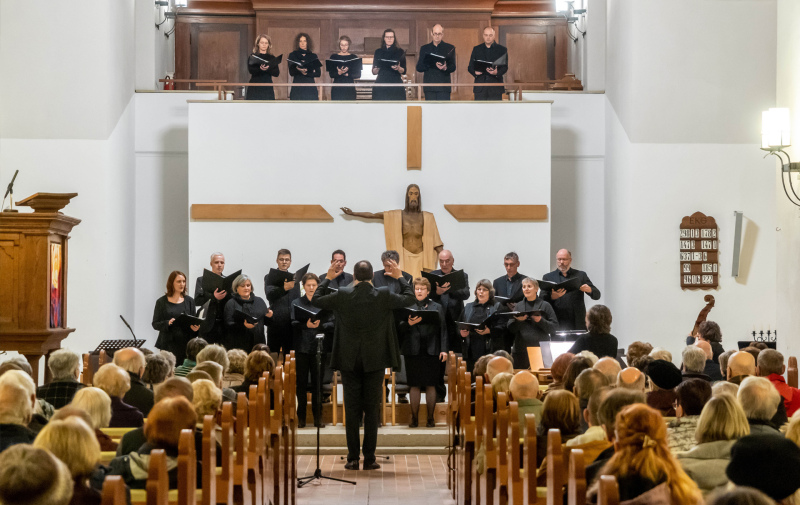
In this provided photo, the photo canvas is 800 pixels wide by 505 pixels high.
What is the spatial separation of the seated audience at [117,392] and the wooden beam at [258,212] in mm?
6755

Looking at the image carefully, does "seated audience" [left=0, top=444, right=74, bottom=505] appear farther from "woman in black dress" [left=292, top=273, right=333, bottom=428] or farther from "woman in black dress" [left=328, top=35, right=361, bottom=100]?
"woman in black dress" [left=328, top=35, right=361, bottom=100]

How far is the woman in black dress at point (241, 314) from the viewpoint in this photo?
8.34 metres

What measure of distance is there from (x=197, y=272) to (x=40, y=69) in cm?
298

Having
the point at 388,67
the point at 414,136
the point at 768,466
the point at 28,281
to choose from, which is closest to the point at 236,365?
the point at 28,281

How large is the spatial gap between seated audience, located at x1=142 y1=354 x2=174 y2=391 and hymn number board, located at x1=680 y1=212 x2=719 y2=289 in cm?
744

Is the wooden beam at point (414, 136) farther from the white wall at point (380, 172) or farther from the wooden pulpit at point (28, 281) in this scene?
the wooden pulpit at point (28, 281)

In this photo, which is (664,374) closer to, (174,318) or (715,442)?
(715,442)

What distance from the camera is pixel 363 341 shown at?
6941 millimetres

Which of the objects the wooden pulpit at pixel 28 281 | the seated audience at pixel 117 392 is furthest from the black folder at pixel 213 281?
the seated audience at pixel 117 392

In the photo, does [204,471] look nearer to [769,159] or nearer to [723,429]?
[723,429]

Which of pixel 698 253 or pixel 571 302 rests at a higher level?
pixel 698 253

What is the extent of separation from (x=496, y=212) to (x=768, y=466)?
911cm

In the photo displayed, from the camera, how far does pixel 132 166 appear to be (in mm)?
12227

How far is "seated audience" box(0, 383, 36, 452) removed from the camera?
11.6ft
